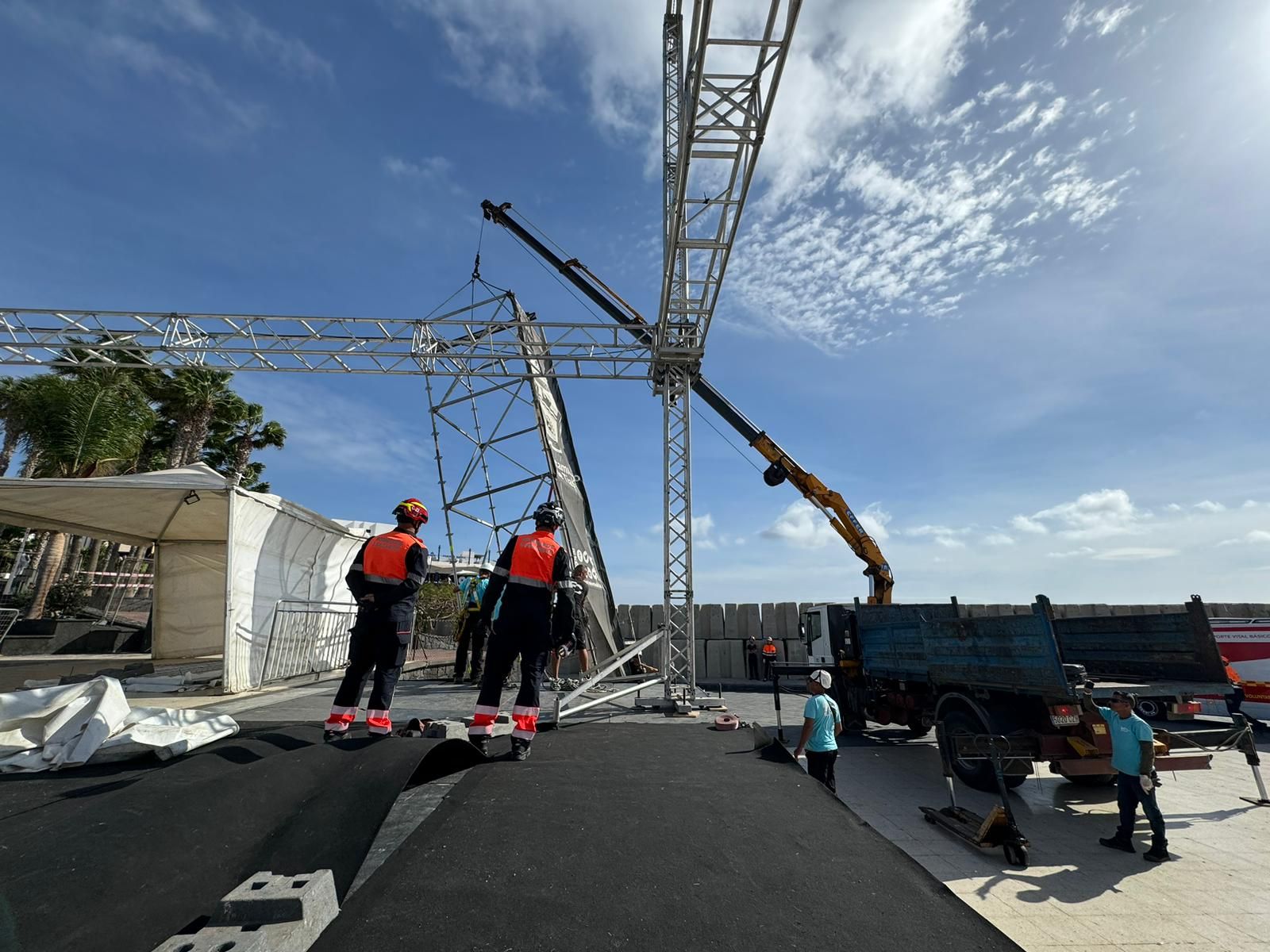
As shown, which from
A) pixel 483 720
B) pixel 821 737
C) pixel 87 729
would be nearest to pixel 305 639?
pixel 87 729

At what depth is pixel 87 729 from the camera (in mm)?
3600

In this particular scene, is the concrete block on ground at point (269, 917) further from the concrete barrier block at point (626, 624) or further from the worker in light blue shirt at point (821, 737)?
the concrete barrier block at point (626, 624)

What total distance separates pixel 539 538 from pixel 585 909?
2.85 meters

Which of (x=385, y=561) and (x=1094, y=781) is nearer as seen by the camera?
(x=385, y=561)

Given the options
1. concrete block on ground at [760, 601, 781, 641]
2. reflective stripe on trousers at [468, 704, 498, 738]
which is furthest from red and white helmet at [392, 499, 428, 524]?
concrete block on ground at [760, 601, 781, 641]

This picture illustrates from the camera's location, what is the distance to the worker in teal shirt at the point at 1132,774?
4.67 meters

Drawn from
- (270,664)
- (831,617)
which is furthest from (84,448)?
(831,617)

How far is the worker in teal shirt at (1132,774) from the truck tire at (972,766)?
1247 mm

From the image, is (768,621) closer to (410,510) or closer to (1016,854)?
(1016,854)

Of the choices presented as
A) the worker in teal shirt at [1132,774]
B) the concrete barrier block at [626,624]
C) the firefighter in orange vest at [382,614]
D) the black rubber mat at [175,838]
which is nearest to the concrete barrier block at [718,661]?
the concrete barrier block at [626,624]

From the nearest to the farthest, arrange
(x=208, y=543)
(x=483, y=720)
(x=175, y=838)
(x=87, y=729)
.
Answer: (x=175, y=838), (x=87, y=729), (x=483, y=720), (x=208, y=543)

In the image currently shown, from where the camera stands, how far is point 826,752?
5426 mm

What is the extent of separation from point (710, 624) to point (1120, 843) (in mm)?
14075

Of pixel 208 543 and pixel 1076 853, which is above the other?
pixel 208 543
